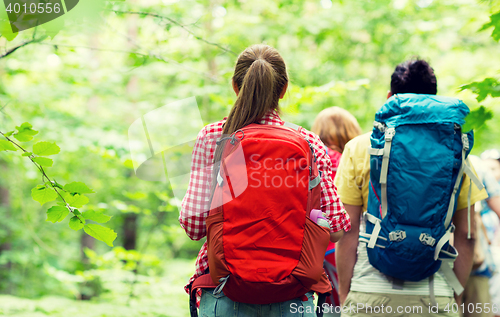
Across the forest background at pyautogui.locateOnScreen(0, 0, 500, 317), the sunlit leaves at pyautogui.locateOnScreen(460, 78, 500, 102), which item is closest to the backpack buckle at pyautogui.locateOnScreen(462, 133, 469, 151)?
the sunlit leaves at pyautogui.locateOnScreen(460, 78, 500, 102)

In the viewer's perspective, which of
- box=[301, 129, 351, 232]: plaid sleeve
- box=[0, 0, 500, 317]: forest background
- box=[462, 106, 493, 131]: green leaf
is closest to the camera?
box=[462, 106, 493, 131]: green leaf

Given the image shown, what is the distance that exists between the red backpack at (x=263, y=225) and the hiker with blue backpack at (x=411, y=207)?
2.03 ft

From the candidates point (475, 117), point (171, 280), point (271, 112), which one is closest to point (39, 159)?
point (271, 112)

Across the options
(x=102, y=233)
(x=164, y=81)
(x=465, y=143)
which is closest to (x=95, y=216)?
(x=102, y=233)

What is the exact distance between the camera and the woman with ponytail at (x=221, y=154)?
4.47 ft

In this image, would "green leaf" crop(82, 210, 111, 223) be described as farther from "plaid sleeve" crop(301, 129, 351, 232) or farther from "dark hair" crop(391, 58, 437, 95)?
"dark hair" crop(391, 58, 437, 95)

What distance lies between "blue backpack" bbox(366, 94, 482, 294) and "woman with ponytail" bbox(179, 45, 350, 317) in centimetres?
39

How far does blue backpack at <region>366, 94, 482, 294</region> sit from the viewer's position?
1703 millimetres

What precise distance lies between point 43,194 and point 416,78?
1.93 m

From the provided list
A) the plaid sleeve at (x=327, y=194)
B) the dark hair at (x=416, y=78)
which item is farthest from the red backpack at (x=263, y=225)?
the dark hair at (x=416, y=78)

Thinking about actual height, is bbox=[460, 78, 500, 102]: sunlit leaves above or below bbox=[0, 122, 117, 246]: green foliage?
above

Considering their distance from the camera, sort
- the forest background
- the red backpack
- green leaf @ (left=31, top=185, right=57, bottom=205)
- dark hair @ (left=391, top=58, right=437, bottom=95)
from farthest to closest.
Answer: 1. the forest background
2. dark hair @ (left=391, top=58, right=437, bottom=95)
3. green leaf @ (left=31, top=185, right=57, bottom=205)
4. the red backpack

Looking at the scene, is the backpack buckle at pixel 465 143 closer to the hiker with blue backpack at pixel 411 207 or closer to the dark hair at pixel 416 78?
the hiker with blue backpack at pixel 411 207

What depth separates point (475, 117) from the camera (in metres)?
1.09
